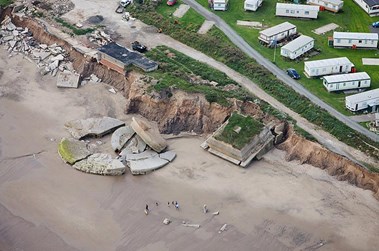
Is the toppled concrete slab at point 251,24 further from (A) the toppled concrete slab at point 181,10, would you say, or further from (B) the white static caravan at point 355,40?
(B) the white static caravan at point 355,40

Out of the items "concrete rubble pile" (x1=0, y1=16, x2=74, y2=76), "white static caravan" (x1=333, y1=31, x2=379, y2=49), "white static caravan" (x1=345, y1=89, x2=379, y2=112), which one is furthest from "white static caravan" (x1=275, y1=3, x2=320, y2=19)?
"concrete rubble pile" (x1=0, y1=16, x2=74, y2=76)

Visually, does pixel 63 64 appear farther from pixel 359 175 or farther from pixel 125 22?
pixel 359 175

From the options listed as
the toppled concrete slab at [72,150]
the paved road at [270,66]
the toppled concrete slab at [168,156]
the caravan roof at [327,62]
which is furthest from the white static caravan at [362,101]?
the toppled concrete slab at [72,150]

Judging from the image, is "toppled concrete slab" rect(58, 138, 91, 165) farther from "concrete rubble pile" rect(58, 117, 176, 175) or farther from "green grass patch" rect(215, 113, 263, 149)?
"green grass patch" rect(215, 113, 263, 149)

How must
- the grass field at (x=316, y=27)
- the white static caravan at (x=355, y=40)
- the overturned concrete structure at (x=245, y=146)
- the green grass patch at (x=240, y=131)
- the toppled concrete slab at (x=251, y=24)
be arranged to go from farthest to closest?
the toppled concrete slab at (x=251, y=24) < the white static caravan at (x=355, y=40) < the grass field at (x=316, y=27) < the green grass patch at (x=240, y=131) < the overturned concrete structure at (x=245, y=146)

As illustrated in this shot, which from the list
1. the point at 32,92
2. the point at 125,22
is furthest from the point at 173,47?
the point at 32,92
